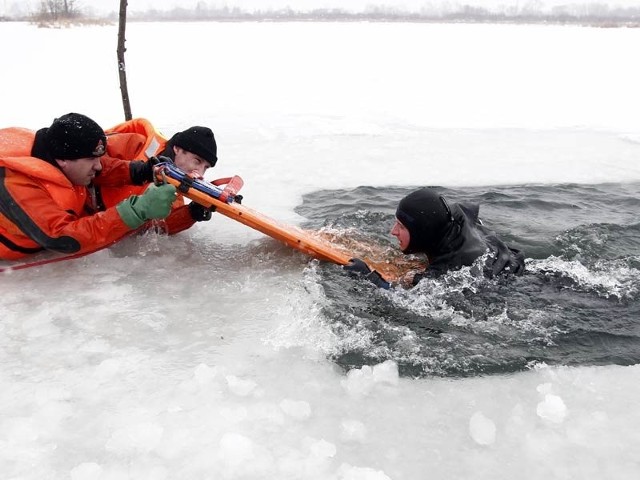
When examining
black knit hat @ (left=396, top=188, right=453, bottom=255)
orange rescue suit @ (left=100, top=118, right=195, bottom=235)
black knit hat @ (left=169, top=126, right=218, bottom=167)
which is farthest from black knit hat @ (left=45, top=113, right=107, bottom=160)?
black knit hat @ (left=396, top=188, right=453, bottom=255)

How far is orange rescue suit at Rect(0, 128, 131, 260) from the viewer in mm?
3334

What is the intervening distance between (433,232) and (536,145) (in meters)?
5.07

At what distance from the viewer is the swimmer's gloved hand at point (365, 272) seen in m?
3.66

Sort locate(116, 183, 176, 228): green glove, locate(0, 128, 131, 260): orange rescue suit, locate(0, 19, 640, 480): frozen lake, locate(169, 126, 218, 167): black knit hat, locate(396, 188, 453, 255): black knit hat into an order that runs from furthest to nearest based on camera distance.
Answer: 1. locate(169, 126, 218, 167): black knit hat
2. locate(396, 188, 453, 255): black knit hat
3. locate(116, 183, 176, 228): green glove
4. locate(0, 128, 131, 260): orange rescue suit
5. locate(0, 19, 640, 480): frozen lake

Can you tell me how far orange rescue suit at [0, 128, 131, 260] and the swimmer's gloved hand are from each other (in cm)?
144

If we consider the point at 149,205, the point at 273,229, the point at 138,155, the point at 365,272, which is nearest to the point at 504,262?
the point at 365,272

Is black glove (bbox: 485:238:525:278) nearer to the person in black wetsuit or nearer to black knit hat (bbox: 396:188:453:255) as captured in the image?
the person in black wetsuit

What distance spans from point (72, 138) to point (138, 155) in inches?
40.3

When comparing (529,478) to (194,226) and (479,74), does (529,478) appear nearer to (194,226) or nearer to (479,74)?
(194,226)

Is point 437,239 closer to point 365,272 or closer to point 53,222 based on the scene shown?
point 365,272

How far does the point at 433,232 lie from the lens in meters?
3.69

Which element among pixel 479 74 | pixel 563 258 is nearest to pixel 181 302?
pixel 563 258

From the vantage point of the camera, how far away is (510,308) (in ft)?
11.5

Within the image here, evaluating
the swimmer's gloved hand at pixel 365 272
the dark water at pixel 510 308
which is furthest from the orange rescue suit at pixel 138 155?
the swimmer's gloved hand at pixel 365 272
